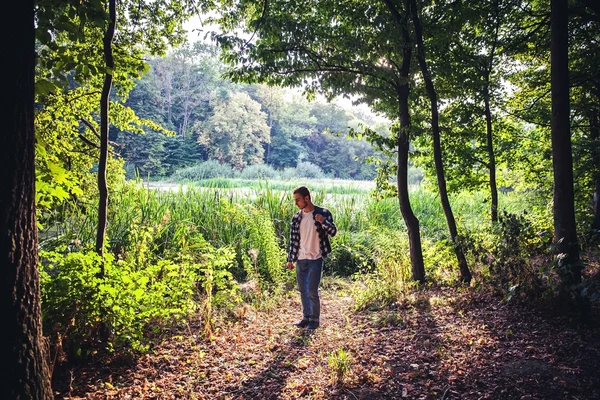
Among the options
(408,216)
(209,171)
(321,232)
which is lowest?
(321,232)

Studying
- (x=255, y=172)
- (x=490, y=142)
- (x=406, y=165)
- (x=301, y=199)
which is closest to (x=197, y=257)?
(x=301, y=199)

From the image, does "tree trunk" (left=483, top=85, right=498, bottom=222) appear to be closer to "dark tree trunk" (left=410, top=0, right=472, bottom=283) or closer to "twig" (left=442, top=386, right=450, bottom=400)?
"dark tree trunk" (left=410, top=0, right=472, bottom=283)

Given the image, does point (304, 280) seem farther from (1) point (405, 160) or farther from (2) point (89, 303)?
(1) point (405, 160)

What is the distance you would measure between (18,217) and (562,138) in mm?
4694

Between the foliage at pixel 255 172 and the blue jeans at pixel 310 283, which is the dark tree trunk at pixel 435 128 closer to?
the blue jeans at pixel 310 283

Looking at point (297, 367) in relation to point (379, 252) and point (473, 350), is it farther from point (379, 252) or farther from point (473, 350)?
point (379, 252)

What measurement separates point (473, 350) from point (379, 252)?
4405 millimetres

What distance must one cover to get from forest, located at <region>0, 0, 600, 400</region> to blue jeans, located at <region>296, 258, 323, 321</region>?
8cm

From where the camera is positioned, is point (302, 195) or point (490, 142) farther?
point (490, 142)

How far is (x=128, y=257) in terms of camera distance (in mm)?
4777

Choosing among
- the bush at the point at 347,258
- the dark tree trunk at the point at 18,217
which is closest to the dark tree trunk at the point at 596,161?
the bush at the point at 347,258

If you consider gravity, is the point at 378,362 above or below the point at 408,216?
below

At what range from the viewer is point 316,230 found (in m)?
4.60

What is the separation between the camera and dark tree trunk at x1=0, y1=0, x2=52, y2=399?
173 centimetres
